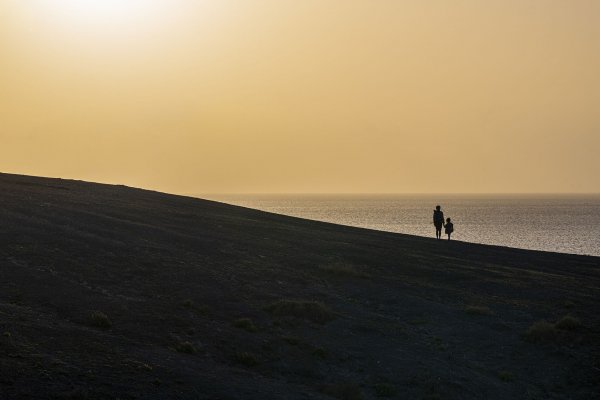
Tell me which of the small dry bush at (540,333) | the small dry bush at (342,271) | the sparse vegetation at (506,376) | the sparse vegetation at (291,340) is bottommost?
the sparse vegetation at (506,376)

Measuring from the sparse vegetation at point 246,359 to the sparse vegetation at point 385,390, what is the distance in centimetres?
373

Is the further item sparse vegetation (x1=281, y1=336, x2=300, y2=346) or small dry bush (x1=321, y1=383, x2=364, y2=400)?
sparse vegetation (x1=281, y1=336, x2=300, y2=346)

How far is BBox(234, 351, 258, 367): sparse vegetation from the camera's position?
23594 millimetres

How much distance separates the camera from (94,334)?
75.2 ft

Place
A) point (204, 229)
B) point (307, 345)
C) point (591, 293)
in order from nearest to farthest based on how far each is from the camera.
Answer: point (307, 345), point (591, 293), point (204, 229)

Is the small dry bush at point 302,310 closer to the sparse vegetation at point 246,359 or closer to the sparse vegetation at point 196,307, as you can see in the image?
the sparse vegetation at point 196,307

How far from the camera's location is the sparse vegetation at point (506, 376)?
24828mm

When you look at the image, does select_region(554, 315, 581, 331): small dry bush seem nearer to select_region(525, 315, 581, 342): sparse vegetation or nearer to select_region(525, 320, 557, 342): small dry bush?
select_region(525, 315, 581, 342): sparse vegetation

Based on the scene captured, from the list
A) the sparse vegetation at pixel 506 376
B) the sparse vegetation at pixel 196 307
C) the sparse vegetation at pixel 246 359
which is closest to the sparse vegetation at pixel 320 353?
the sparse vegetation at pixel 246 359

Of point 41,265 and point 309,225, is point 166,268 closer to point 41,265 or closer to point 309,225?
point 41,265

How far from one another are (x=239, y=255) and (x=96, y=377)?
2097 centimetres

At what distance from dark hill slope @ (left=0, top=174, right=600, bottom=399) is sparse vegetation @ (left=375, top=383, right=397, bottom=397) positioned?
0.08 m

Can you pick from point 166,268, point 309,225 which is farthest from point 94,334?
point 309,225

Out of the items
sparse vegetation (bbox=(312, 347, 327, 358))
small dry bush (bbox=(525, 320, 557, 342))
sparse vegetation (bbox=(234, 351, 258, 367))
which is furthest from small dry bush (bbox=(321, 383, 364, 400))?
small dry bush (bbox=(525, 320, 557, 342))
